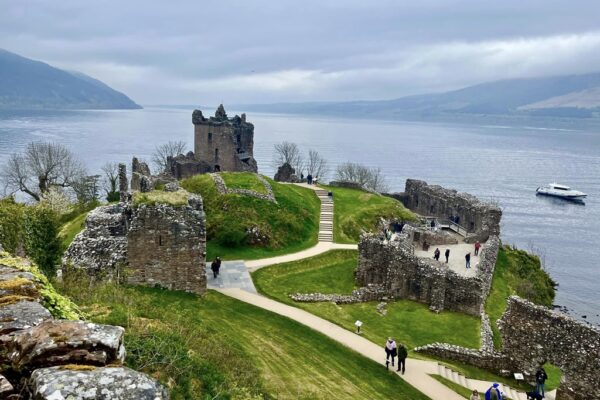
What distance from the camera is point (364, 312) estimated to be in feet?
108

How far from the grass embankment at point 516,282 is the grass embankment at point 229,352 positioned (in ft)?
51.5

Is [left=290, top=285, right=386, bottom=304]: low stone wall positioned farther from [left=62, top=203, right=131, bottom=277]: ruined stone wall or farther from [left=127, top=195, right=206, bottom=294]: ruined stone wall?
[left=62, top=203, right=131, bottom=277]: ruined stone wall

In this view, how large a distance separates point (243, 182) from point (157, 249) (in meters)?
22.3

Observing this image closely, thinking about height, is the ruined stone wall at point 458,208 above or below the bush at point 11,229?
below

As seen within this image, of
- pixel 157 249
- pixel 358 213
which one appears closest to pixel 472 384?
pixel 157 249

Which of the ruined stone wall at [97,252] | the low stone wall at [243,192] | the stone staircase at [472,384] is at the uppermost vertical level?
the low stone wall at [243,192]

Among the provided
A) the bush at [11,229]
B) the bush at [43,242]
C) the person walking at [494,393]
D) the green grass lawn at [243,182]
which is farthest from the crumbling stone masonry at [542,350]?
the green grass lawn at [243,182]

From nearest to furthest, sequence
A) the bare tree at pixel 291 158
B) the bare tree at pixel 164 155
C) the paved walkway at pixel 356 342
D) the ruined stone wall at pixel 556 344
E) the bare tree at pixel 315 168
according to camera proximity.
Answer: the ruined stone wall at pixel 556 344, the paved walkway at pixel 356 342, the bare tree at pixel 164 155, the bare tree at pixel 315 168, the bare tree at pixel 291 158

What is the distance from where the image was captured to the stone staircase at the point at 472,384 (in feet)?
79.7

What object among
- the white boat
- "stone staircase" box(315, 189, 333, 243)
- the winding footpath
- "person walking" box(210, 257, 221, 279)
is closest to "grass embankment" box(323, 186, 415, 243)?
"stone staircase" box(315, 189, 333, 243)

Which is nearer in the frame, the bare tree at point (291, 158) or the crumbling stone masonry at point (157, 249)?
the crumbling stone masonry at point (157, 249)

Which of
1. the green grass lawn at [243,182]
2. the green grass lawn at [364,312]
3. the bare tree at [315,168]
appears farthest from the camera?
the bare tree at [315,168]

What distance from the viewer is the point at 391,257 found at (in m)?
36.1

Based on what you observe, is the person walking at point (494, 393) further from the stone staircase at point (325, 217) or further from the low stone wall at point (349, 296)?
the stone staircase at point (325, 217)
